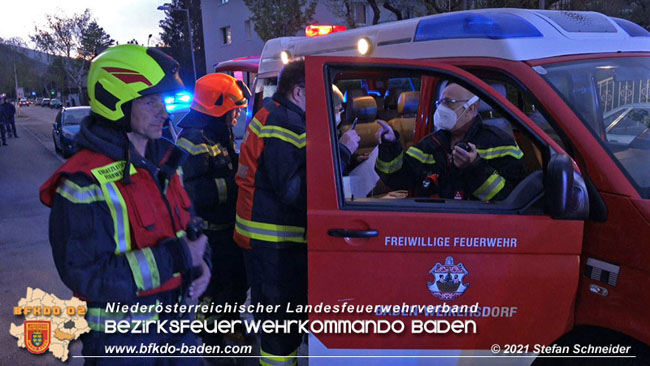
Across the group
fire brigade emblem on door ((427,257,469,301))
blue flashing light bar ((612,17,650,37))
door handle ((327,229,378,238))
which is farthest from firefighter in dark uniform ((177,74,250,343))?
blue flashing light bar ((612,17,650,37))

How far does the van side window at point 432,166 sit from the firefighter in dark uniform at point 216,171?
3.03ft

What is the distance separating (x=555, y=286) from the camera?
200 centimetres

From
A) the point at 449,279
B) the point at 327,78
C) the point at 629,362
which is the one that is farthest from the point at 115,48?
the point at 629,362

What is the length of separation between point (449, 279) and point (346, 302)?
0.42 metres

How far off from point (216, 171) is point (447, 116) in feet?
5.31

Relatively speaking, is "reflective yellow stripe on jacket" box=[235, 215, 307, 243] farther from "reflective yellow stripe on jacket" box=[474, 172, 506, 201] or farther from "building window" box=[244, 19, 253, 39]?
"building window" box=[244, 19, 253, 39]

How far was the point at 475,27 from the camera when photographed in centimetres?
274

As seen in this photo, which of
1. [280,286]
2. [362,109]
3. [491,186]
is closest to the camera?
[491,186]

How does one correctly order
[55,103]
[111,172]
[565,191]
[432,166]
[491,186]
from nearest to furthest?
[111,172]
[565,191]
[491,186]
[432,166]
[55,103]

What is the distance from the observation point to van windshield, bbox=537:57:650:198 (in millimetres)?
2154

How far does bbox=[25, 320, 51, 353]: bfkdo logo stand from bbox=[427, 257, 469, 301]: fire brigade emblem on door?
5.61ft

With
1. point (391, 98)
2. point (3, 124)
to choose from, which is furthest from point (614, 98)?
point (3, 124)

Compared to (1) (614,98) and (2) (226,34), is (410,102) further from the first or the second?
(2) (226,34)

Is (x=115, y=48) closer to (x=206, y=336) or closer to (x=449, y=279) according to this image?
(x=449, y=279)
